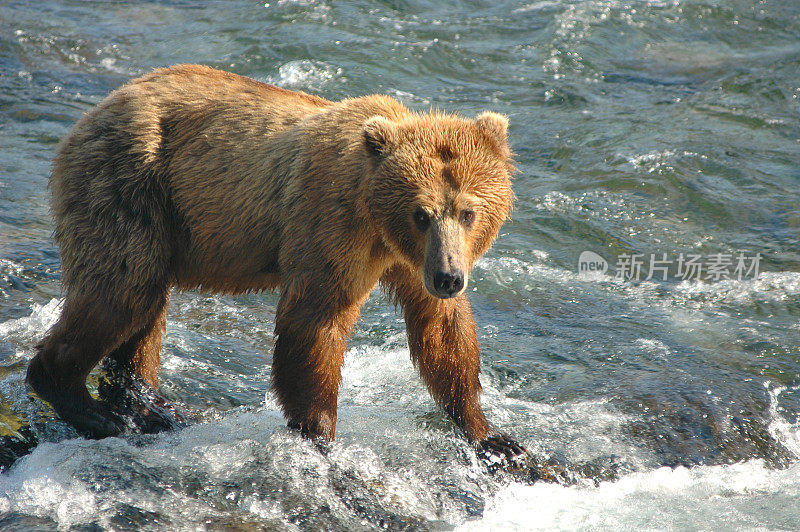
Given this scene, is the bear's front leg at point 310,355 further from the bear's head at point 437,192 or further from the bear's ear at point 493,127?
the bear's ear at point 493,127

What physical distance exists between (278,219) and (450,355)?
126cm

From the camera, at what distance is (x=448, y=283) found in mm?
4250

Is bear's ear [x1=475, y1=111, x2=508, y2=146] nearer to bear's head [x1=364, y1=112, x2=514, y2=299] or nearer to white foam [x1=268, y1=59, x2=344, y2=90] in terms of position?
bear's head [x1=364, y1=112, x2=514, y2=299]

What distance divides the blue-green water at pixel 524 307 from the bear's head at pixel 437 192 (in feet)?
4.45

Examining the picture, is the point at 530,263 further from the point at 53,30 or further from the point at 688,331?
the point at 53,30

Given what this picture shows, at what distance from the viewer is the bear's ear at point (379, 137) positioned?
4531mm

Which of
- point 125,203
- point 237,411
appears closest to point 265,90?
point 125,203

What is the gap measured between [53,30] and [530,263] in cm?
886

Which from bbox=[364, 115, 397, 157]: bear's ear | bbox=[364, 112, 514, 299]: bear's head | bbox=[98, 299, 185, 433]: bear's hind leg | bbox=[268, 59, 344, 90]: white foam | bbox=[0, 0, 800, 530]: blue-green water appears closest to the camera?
bbox=[364, 112, 514, 299]: bear's head

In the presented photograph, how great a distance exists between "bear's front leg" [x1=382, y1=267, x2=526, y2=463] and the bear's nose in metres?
0.73

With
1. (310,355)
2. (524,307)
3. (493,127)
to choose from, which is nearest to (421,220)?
(493,127)

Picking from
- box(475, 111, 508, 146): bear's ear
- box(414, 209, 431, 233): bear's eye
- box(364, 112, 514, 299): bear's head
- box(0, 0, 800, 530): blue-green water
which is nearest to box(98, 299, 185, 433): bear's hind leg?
box(0, 0, 800, 530): blue-green water

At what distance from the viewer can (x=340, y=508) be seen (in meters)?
4.76

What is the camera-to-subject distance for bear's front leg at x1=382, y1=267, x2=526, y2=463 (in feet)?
16.9
